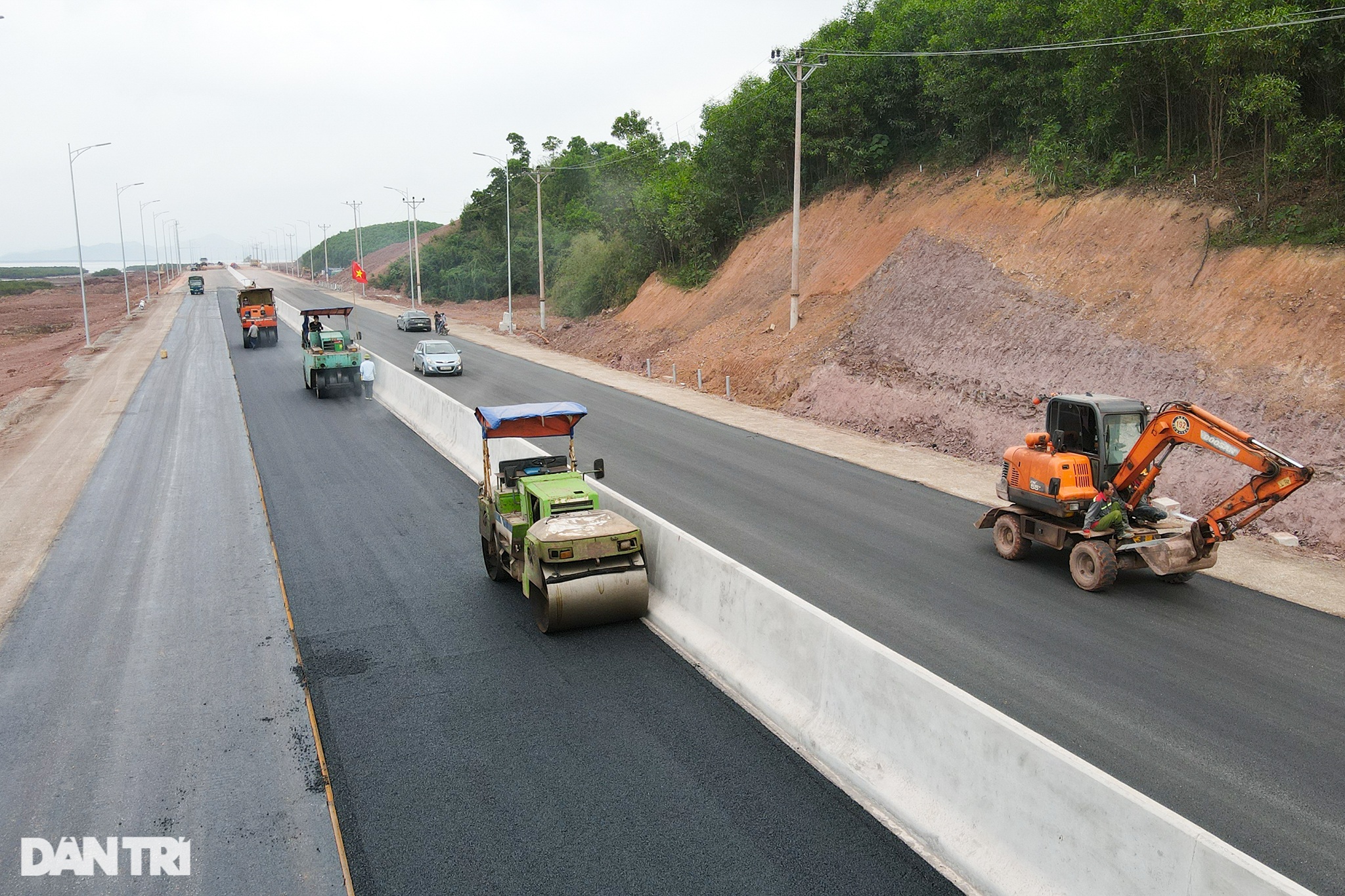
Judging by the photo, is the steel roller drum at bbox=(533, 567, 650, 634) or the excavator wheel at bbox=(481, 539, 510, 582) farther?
the excavator wheel at bbox=(481, 539, 510, 582)

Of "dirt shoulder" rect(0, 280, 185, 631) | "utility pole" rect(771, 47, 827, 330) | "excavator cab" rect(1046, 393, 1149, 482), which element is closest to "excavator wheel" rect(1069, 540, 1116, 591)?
"excavator cab" rect(1046, 393, 1149, 482)

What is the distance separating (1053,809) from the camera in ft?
19.1

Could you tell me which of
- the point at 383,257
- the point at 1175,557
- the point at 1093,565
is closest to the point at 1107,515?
the point at 1093,565

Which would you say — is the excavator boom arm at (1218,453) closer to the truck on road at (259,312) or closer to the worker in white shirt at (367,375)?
the worker in white shirt at (367,375)

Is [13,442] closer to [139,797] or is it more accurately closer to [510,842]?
[139,797]

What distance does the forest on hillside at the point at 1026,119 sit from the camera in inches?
818

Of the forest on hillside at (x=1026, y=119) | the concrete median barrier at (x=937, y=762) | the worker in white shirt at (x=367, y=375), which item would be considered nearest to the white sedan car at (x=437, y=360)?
the worker in white shirt at (x=367, y=375)

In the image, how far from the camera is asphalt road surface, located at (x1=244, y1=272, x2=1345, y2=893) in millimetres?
7684

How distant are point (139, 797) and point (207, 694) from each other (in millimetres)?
1937

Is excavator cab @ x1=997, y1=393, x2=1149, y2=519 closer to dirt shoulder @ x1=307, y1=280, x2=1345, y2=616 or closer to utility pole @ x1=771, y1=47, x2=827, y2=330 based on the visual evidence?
dirt shoulder @ x1=307, y1=280, x2=1345, y2=616

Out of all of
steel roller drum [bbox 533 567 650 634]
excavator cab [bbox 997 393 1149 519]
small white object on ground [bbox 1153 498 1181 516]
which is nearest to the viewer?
steel roller drum [bbox 533 567 650 634]

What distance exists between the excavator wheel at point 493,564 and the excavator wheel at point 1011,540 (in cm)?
769

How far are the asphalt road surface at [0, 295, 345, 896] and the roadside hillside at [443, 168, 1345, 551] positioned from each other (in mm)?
15576

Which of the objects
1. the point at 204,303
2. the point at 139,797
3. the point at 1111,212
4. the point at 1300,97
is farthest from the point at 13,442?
the point at 204,303
